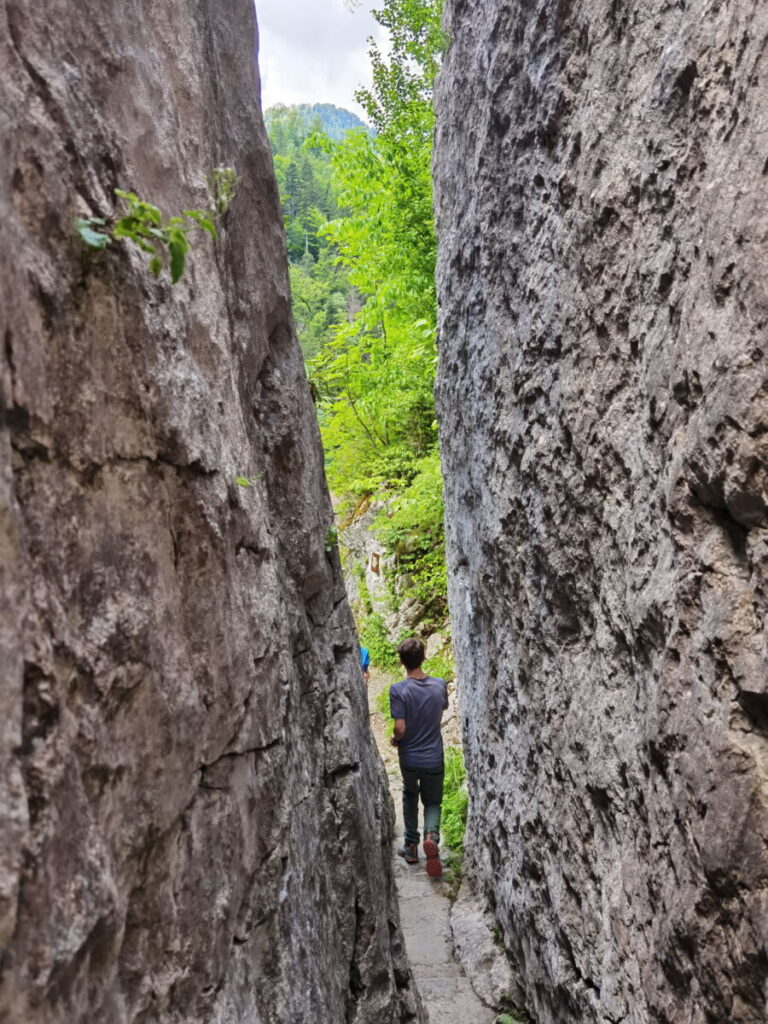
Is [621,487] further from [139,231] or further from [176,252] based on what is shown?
[139,231]

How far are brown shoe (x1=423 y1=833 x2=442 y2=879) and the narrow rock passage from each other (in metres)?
0.16

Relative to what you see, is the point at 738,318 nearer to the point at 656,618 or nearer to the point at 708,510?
the point at 708,510

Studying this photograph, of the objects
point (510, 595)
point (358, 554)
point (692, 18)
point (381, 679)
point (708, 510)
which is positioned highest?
point (692, 18)

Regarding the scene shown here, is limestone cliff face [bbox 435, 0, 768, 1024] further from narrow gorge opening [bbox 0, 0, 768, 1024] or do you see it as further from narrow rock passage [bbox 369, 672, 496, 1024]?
narrow rock passage [bbox 369, 672, 496, 1024]

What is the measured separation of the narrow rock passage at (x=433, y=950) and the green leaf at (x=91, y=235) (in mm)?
5613

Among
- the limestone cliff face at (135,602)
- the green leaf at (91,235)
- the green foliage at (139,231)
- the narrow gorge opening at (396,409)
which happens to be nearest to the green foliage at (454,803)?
the narrow gorge opening at (396,409)

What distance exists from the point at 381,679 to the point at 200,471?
11.2 m

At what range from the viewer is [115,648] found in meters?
2.30

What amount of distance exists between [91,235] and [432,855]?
6.57m

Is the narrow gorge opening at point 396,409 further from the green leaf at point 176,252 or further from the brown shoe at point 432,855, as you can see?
the green leaf at point 176,252

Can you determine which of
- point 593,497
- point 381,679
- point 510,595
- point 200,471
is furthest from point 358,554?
point 200,471

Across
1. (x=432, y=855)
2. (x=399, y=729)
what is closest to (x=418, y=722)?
(x=399, y=729)

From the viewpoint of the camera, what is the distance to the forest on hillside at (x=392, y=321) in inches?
444

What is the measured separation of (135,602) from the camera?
8.03 ft
